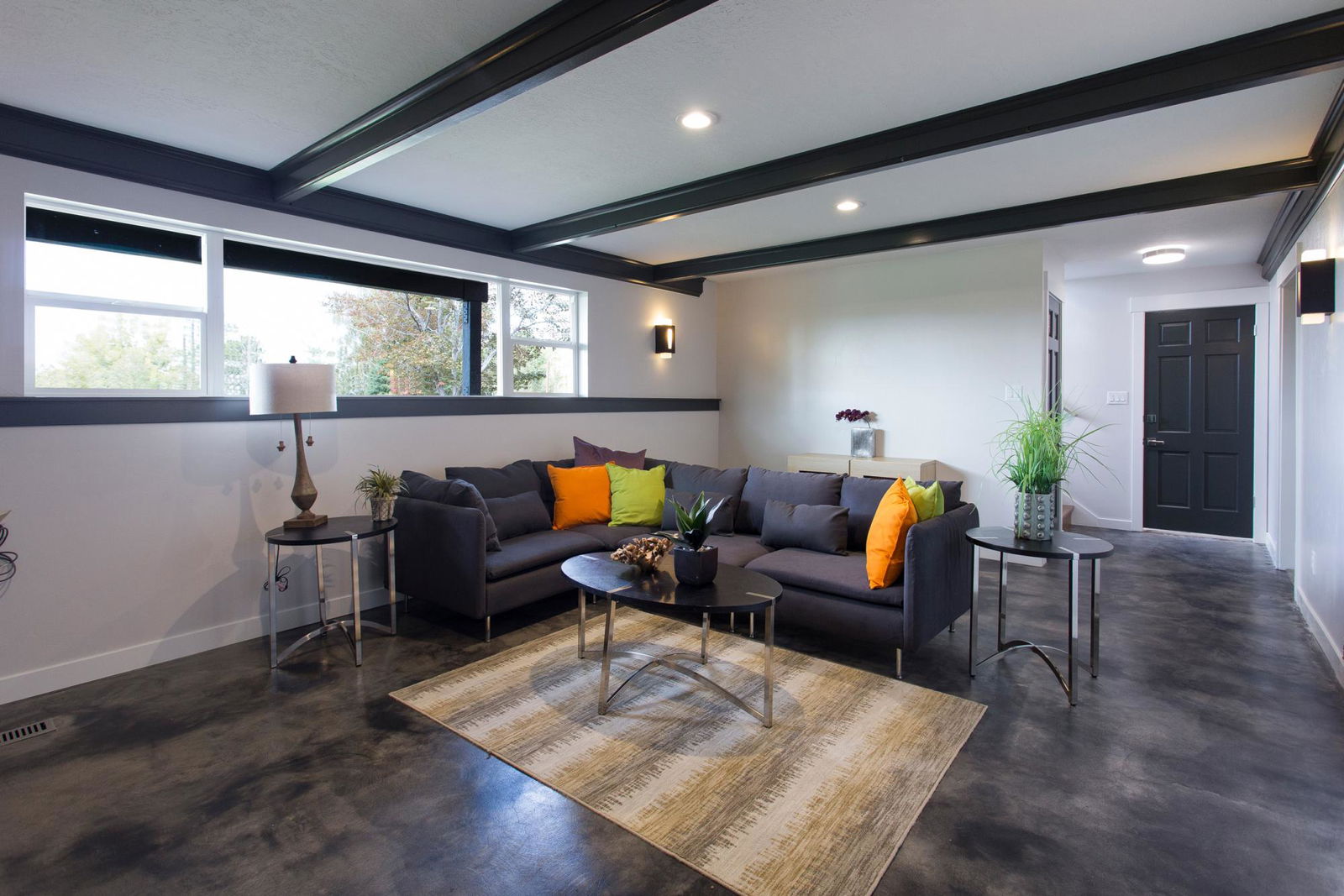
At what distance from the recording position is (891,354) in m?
5.88

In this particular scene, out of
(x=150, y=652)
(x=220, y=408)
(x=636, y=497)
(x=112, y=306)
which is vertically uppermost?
(x=112, y=306)

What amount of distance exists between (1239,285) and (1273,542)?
91.9 inches

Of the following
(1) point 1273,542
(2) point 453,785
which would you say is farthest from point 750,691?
(1) point 1273,542

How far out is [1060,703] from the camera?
9.35 ft

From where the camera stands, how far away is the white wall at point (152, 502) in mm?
2934

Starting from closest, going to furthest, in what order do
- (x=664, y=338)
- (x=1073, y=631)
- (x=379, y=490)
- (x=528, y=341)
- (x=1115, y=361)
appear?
(x=1073, y=631) < (x=379, y=490) < (x=528, y=341) < (x=664, y=338) < (x=1115, y=361)

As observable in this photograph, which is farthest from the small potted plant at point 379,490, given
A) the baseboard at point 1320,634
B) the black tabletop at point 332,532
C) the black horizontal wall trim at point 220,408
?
the baseboard at point 1320,634

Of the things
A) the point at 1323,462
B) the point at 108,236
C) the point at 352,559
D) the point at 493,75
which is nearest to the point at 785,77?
the point at 493,75

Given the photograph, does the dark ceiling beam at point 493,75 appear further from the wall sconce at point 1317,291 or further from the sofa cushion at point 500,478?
the wall sconce at point 1317,291

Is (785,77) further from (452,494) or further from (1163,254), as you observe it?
(1163,254)

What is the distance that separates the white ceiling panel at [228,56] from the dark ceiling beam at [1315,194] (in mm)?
3432

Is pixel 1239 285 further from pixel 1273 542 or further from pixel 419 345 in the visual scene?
pixel 419 345

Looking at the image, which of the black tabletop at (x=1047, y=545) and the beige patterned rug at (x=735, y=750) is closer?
the beige patterned rug at (x=735, y=750)

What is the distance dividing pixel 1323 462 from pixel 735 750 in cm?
351
